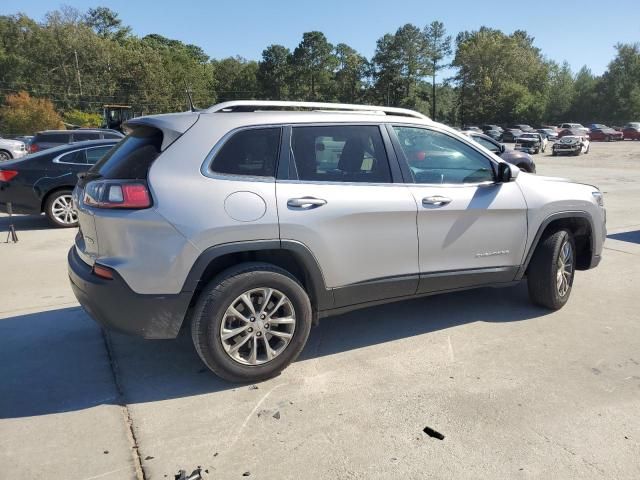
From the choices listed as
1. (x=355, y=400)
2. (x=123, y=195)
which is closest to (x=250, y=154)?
(x=123, y=195)

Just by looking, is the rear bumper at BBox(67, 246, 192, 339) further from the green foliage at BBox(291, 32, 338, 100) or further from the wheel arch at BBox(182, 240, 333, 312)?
the green foliage at BBox(291, 32, 338, 100)

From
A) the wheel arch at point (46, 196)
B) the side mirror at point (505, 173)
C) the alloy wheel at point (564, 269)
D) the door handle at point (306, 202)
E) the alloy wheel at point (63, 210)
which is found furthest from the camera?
the alloy wheel at point (63, 210)

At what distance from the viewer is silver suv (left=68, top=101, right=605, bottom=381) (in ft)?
10.4

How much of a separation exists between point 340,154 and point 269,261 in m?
0.96

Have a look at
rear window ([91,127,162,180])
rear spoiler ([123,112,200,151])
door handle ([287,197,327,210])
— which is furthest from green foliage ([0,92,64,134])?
door handle ([287,197,327,210])

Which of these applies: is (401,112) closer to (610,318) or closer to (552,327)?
(552,327)

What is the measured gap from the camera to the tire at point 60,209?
891cm

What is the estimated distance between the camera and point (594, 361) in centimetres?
381

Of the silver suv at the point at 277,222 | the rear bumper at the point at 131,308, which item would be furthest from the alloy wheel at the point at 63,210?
the rear bumper at the point at 131,308

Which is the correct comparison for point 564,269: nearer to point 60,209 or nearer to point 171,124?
point 171,124

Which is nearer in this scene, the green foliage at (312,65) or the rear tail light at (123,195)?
the rear tail light at (123,195)

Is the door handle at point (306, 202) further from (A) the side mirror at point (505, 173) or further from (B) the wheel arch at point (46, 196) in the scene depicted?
(B) the wheel arch at point (46, 196)

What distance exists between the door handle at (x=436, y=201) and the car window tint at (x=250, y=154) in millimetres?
1205

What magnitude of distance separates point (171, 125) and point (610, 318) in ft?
13.4
